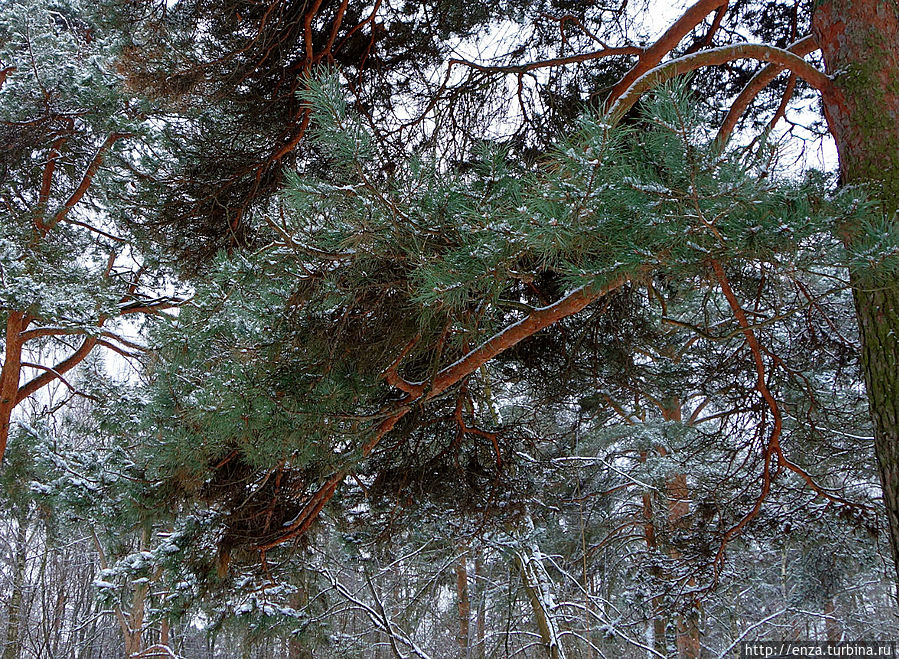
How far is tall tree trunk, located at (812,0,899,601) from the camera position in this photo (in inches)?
83.5

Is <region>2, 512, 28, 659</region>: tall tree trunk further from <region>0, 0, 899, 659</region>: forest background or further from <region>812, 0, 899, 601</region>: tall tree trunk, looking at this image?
<region>812, 0, 899, 601</region>: tall tree trunk

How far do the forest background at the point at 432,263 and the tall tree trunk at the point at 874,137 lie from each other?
11 mm

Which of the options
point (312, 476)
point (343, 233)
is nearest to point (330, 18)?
point (343, 233)

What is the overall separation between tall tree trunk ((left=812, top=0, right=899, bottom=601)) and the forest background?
0.04 ft

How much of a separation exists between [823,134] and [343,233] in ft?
11.1

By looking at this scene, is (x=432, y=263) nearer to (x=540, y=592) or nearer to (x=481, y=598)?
(x=540, y=592)

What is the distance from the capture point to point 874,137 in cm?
230

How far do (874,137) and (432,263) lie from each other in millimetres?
1736

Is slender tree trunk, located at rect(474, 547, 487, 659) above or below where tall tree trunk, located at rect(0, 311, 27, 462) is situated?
below

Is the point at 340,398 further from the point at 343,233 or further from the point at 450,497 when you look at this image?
the point at 450,497

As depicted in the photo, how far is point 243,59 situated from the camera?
326 cm

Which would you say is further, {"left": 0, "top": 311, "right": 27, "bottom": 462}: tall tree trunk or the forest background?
{"left": 0, "top": 311, "right": 27, "bottom": 462}: tall tree trunk

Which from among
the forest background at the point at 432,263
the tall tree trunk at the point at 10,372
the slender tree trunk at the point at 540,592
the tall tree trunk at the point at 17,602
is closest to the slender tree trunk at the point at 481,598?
the slender tree trunk at the point at 540,592

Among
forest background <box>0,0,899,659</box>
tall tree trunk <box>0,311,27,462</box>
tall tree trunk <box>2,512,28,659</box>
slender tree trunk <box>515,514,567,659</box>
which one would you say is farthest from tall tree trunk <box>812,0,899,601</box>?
tall tree trunk <box>2,512,28,659</box>
